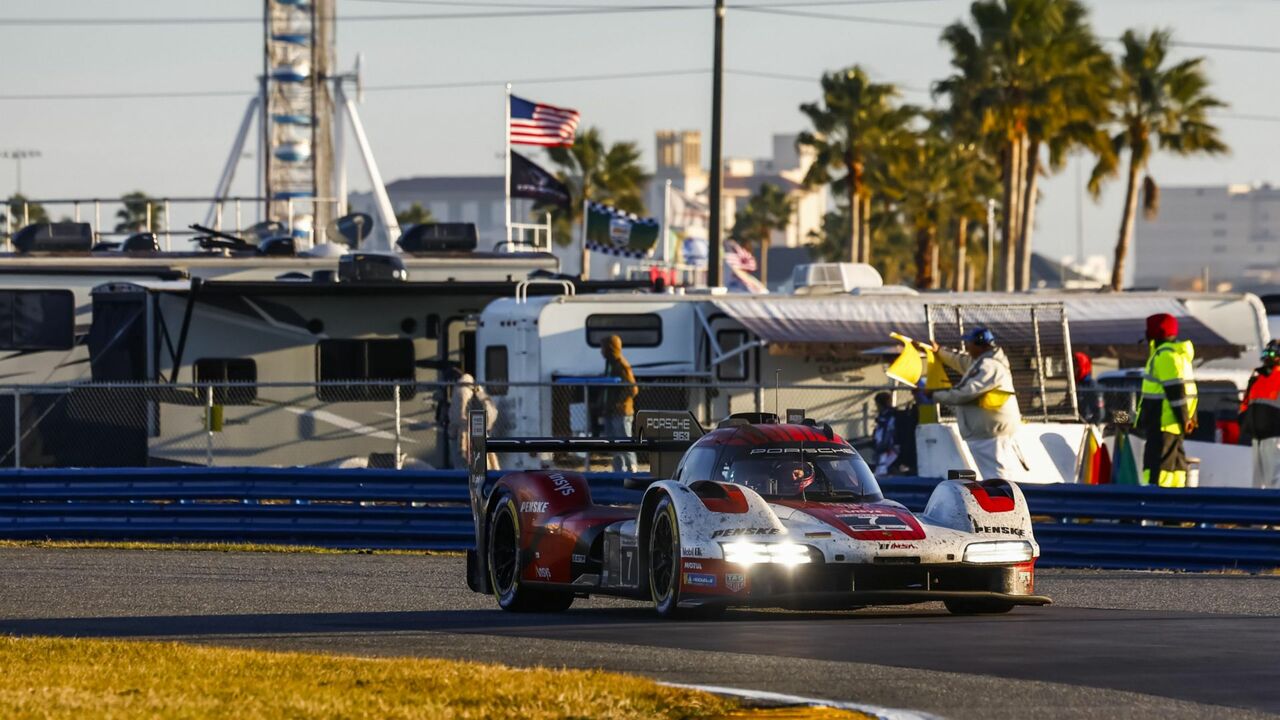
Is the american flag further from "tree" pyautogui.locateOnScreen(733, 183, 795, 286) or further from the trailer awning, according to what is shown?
"tree" pyautogui.locateOnScreen(733, 183, 795, 286)

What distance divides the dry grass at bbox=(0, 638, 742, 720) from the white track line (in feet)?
0.52

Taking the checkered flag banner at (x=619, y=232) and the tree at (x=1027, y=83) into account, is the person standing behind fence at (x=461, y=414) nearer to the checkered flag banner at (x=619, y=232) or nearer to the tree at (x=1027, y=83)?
the checkered flag banner at (x=619, y=232)

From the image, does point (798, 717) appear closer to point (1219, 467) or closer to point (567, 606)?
point (567, 606)

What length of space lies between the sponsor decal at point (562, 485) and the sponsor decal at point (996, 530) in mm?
2740

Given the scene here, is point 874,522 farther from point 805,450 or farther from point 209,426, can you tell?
point 209,426

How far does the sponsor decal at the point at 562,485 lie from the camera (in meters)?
Answer: 13.6

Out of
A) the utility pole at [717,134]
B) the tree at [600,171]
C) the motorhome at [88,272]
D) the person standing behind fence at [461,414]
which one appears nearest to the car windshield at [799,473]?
the person standing behind fence at [461,414]

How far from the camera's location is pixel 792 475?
41.9 ft

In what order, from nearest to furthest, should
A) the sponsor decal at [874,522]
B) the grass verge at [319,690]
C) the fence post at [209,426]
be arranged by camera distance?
the grass verge at [319,690]
the sponsor decal at [874,522]
the fence post at [209,426]

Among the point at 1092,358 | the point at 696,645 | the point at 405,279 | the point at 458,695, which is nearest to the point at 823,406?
the point at 1092,358

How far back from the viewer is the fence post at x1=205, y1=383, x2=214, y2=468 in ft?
77.3

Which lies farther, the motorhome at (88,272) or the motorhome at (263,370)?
the motorhome at (88,272)

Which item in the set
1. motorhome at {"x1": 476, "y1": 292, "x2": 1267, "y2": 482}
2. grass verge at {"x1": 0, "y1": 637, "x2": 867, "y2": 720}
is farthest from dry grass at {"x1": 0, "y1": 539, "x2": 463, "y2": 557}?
grass verge at {"x1": 0, "y1": 637, "x2": 867, "y2": 720}

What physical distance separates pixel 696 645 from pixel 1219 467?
453 inches
